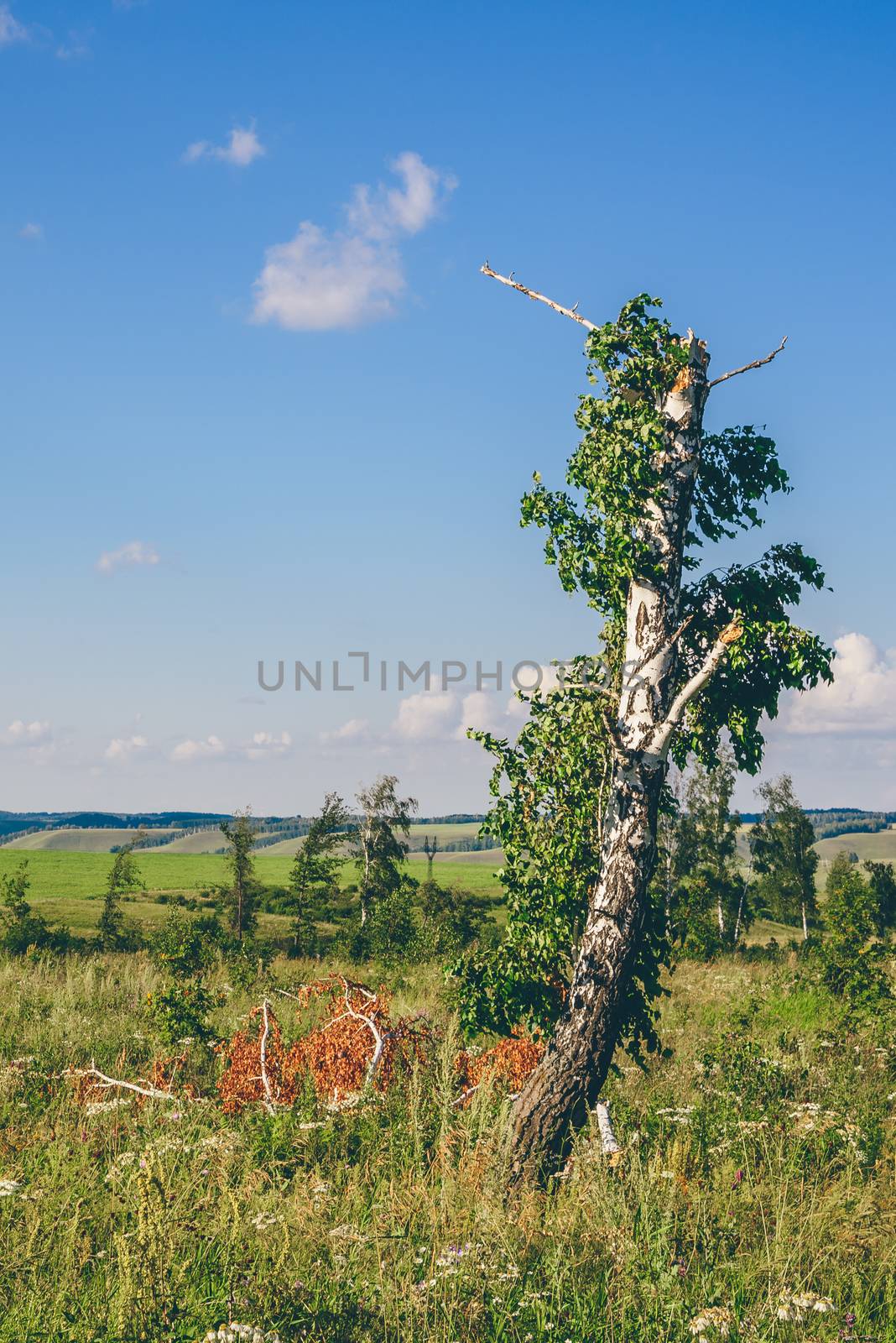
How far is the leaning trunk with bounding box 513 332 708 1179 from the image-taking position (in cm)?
701

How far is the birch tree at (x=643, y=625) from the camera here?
7.15m

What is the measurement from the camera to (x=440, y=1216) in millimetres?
5305

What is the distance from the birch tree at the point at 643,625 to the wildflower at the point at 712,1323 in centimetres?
275

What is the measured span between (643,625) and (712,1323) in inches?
197

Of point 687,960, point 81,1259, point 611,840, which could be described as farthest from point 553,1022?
point 687,960

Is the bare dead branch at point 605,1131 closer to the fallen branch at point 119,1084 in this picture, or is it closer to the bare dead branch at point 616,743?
the bare dead branch at point 616,743

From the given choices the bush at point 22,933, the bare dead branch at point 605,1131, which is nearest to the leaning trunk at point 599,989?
the bare dead branch at point 605,1131

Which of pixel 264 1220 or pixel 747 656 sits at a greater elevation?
pixel 747 656

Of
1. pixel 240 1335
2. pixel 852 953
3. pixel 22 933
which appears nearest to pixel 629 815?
pixel 240 1335

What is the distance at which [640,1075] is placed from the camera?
973cm

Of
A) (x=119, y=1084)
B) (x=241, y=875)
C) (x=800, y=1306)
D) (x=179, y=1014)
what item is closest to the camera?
(x=800, y=1306)

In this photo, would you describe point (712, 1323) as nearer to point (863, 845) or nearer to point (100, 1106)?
point (100, 1106)

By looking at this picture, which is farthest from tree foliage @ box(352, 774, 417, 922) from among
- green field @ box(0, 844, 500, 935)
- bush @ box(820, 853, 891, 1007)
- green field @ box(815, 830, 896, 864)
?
green field @ box(815, 830, 896, 864)

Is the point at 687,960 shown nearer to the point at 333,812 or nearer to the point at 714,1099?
the point at 333,812
